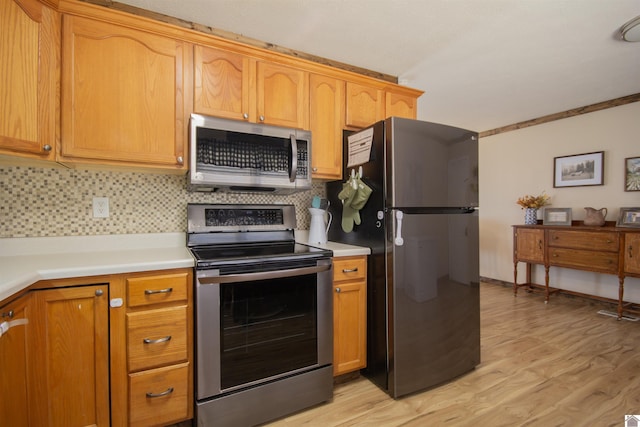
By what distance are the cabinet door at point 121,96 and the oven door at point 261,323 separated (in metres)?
0.80

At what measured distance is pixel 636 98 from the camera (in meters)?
3.36

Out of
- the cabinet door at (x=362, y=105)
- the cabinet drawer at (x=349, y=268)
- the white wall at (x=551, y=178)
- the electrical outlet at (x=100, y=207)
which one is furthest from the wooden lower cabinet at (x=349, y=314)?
the white wall at (x=551, y=178)

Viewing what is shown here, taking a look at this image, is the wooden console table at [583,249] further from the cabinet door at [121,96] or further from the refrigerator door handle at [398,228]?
the cabinet door at [121,96]

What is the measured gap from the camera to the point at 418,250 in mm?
1906

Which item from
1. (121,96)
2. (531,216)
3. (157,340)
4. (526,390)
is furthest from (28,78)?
(531,216)

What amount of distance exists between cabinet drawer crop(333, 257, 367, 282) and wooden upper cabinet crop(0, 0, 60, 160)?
5.34ft

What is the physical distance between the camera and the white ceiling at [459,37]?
1.89 metres

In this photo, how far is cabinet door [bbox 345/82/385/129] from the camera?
2.34 metres

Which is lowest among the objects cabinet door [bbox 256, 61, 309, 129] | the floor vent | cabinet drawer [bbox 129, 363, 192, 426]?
the floor vent

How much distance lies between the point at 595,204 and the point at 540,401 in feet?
9.77

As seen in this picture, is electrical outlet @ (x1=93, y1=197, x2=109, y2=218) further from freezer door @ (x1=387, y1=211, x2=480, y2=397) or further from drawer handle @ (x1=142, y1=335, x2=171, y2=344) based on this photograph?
freezer door @ (x1=387, y1=211, x2=480, y2=397)

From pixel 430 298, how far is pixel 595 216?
2.93 metres

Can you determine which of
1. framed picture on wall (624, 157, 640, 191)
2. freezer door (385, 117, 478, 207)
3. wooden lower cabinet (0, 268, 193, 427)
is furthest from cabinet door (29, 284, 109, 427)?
framed picture on wall (624, 157, 640, 191)

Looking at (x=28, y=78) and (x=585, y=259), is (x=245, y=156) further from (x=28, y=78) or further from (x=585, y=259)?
(x=585, y=259)
